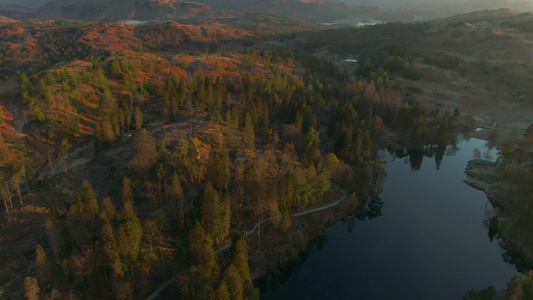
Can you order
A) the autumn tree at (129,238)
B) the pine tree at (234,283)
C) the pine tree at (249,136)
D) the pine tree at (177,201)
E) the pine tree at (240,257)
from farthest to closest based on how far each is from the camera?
1. the pine tree at (249,136)
2. the pine tree at (177,201)
3. the pine tree at (240,257)
4. the autumn tree at (129,238)
5. the pine tree at (234,283)

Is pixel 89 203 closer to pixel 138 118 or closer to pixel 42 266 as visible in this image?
pixel 42 266

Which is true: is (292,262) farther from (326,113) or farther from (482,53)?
(482,53)

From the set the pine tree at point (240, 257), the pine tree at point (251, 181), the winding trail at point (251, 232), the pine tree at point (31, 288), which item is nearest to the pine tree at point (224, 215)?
the winding trail at point (251, 232)

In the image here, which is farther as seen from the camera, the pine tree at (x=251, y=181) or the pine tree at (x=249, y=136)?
the pine tree at (x=249, y=136)

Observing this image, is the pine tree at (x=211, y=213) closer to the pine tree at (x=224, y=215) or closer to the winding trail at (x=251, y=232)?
the pine tree at (x=224, y=215)

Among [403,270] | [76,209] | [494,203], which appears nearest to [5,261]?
[76,209]

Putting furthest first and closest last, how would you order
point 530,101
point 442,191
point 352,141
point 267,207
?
point 530,101, point 352,141, point 442,191, point 267,207

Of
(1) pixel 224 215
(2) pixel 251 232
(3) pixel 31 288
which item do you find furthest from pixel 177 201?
(3) pixel 31 288

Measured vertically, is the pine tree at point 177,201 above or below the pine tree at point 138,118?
below

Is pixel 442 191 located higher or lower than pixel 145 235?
lower
